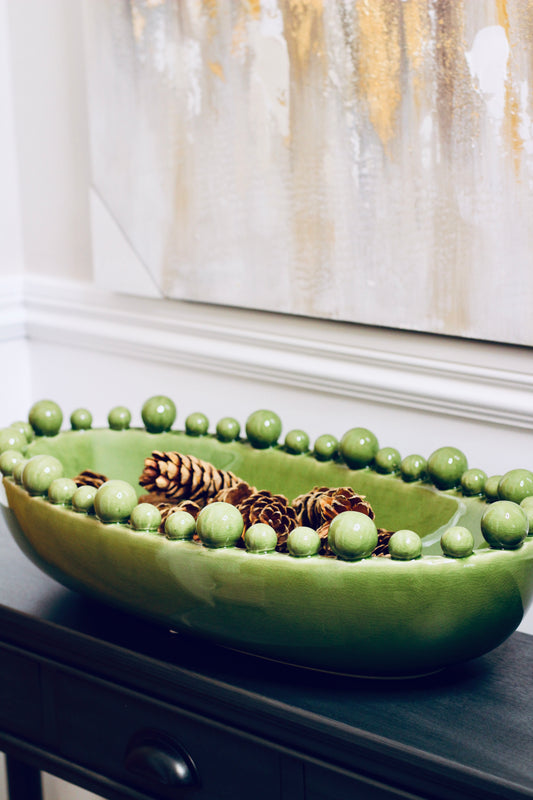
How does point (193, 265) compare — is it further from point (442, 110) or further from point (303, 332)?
point (442, 110)

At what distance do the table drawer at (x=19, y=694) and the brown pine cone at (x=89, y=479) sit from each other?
0.14m

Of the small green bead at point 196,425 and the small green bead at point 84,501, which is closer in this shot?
the small green bead at point 84,501

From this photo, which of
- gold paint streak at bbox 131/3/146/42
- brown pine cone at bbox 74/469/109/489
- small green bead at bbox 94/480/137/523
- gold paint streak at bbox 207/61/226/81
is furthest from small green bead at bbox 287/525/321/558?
gold paint streak at bbox 131/3/146/42

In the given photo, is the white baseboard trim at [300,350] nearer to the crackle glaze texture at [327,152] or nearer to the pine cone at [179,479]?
the crackle glaze texture at [327,152]

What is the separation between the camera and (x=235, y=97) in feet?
3.00

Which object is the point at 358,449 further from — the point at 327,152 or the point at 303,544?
the point at 327,152

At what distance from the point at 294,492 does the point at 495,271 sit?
25cm

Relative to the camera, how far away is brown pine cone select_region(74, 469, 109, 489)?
0.71 meters

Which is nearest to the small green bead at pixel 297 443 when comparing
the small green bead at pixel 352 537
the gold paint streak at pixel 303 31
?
the small green bead at pixel 352 537

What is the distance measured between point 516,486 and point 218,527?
0.68 ft

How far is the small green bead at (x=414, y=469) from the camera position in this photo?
69 cm

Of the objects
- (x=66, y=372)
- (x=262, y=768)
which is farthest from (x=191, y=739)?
(x=66, y=372)

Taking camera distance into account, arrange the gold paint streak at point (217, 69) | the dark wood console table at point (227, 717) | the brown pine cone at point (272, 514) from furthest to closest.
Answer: the gold paint streak at point (217, 69) < the brown pine cone at point (272, 514) < the dark wood console table at point (227, 717)

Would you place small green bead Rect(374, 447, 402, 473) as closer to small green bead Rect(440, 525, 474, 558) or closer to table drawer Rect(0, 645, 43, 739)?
small green bead Rect(440, 525, 474, 558)
